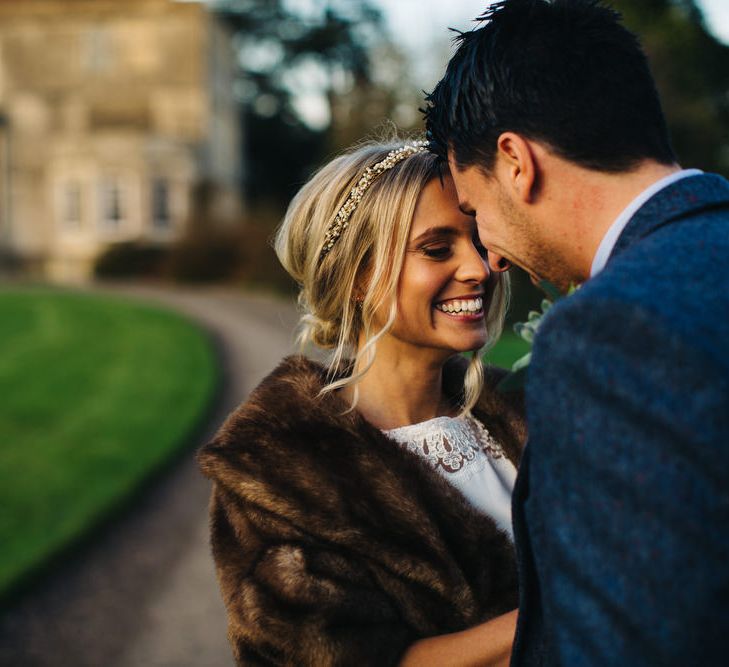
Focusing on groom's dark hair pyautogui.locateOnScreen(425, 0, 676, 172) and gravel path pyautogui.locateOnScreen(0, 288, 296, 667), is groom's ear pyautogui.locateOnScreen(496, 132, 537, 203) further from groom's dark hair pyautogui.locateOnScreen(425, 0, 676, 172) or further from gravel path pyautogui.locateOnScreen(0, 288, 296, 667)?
gravel path pyautogui.locateOnScreen(0, 288, 296, 667)

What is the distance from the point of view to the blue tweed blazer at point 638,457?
3.72ft

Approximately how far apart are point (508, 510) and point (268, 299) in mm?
18491

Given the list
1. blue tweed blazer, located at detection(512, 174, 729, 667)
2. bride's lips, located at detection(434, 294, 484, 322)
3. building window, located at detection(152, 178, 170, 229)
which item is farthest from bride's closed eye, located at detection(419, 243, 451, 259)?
building window, located at detection(152, 178, 170, 229)

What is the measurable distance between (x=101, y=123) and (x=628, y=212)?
35.2 meters

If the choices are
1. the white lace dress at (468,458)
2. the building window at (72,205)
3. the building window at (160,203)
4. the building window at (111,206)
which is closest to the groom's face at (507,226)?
the white lace dress at (468,458)

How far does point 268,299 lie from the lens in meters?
20.7

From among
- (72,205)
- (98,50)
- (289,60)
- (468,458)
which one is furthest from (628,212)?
(289,60)

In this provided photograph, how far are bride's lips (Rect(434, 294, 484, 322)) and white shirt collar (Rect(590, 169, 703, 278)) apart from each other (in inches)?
37.9

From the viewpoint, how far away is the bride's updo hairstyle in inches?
96.0

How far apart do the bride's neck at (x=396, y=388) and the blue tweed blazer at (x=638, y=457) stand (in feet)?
4.14

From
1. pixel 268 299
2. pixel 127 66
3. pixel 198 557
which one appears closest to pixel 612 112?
pixel 198 557

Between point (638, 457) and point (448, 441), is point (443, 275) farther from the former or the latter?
point (638, 457)

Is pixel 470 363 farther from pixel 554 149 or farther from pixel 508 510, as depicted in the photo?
pixel 554 149

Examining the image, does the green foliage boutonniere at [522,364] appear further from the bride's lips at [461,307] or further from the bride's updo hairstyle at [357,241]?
the bride's lips at [461,307]
